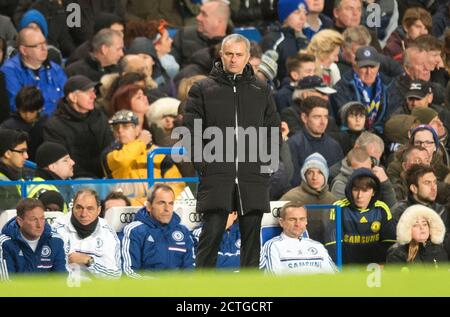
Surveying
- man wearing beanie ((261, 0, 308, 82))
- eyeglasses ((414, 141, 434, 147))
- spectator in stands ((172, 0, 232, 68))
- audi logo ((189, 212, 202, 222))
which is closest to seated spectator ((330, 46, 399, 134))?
man wearing beanie ((261, 0, 308, 82))

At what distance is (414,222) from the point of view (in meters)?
14.5

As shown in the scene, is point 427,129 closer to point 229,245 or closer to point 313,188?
point 313,188

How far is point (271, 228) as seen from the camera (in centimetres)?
1411

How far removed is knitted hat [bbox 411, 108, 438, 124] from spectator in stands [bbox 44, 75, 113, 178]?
3484 millimetres

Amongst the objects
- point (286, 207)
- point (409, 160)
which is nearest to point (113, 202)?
point (286, 207)

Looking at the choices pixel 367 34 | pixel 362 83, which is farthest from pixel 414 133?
pixel 367 34

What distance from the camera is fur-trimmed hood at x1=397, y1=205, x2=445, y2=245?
14.4m

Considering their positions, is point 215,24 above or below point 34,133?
above

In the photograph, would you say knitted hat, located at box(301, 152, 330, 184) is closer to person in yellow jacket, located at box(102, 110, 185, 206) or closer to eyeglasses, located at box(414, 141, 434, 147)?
person in yellow jacket, located at box(102, 110, 185, 206)

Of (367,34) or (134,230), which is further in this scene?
(367,34)

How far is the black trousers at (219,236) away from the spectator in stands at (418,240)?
6.78 ft

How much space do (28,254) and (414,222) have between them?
3499mm

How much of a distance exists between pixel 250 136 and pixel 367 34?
7060 mm

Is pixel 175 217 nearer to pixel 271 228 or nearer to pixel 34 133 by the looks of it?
pixel 271 228
